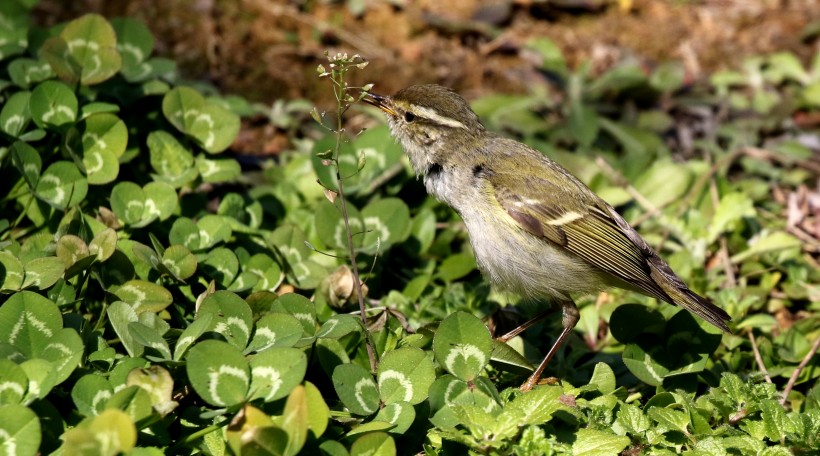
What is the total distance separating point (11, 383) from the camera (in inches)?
112

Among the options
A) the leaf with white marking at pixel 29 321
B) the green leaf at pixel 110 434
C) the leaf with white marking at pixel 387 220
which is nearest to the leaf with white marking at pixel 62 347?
the leaf with white marking at pixel 29 321

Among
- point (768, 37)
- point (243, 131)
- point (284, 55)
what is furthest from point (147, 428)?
point (768, 37)

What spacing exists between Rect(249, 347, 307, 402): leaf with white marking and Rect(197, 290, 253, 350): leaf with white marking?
29 centimetres

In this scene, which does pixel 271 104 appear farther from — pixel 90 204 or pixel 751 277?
pixel 751 277

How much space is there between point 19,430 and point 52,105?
193 centimetres

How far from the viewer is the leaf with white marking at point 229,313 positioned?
11.0 feet

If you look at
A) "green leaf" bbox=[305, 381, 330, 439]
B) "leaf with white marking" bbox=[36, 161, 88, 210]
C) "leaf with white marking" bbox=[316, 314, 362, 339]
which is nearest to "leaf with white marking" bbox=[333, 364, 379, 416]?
"leaf with white marking" bbox=[316, 314, 362, 339]

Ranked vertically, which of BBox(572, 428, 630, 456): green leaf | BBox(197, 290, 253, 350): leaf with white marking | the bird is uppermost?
the bird

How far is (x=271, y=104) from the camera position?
613 centimetres

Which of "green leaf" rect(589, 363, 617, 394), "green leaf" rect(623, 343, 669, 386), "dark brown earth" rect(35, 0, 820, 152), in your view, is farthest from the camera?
"dark brown earth" rect(35, 0, 820, 152)

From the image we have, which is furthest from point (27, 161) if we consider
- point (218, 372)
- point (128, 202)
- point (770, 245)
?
point (770, 245)

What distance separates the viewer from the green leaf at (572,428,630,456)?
312 cm

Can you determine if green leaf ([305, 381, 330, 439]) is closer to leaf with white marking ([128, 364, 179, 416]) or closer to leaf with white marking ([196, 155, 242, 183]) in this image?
leaf with white marking ([128, 364, 179, 416])

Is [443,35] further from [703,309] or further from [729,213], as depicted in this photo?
[703,309]
